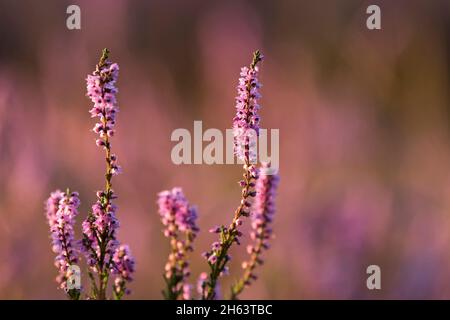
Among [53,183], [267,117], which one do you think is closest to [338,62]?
[267,117]

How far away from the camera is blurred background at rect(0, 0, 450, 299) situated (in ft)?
13.9

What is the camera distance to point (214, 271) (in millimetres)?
3387

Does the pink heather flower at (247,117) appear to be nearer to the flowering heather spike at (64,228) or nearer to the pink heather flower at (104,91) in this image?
the pink heather flower at (104,91)

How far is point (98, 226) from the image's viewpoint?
3344 mm

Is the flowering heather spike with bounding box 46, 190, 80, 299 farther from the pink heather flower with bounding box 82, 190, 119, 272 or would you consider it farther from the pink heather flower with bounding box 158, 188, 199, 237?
the pink heather flower with bounding box 158, 188, 199, 237

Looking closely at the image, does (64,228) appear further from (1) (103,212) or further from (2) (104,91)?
(2) (104,91)

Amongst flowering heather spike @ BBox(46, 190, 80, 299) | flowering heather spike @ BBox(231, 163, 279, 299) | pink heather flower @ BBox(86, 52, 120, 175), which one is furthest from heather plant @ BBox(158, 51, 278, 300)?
pink heather flower @ BBox(86, 52, 120, 175)

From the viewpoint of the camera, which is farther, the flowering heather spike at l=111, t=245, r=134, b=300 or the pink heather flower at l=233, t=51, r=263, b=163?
the flowering heather spike at l=111, t=245, r=134, b=300

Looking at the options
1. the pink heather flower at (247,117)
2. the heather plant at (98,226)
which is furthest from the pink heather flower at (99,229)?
the pink heather flower at (247,117)

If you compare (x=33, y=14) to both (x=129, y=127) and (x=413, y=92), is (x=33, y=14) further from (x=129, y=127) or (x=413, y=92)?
(x=413, y=92)

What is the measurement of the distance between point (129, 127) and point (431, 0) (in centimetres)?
620

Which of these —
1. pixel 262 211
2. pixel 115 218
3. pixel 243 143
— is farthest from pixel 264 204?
pixel 115 218

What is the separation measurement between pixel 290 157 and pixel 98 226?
138 inches

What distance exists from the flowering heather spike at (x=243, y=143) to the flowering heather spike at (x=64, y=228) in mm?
567
